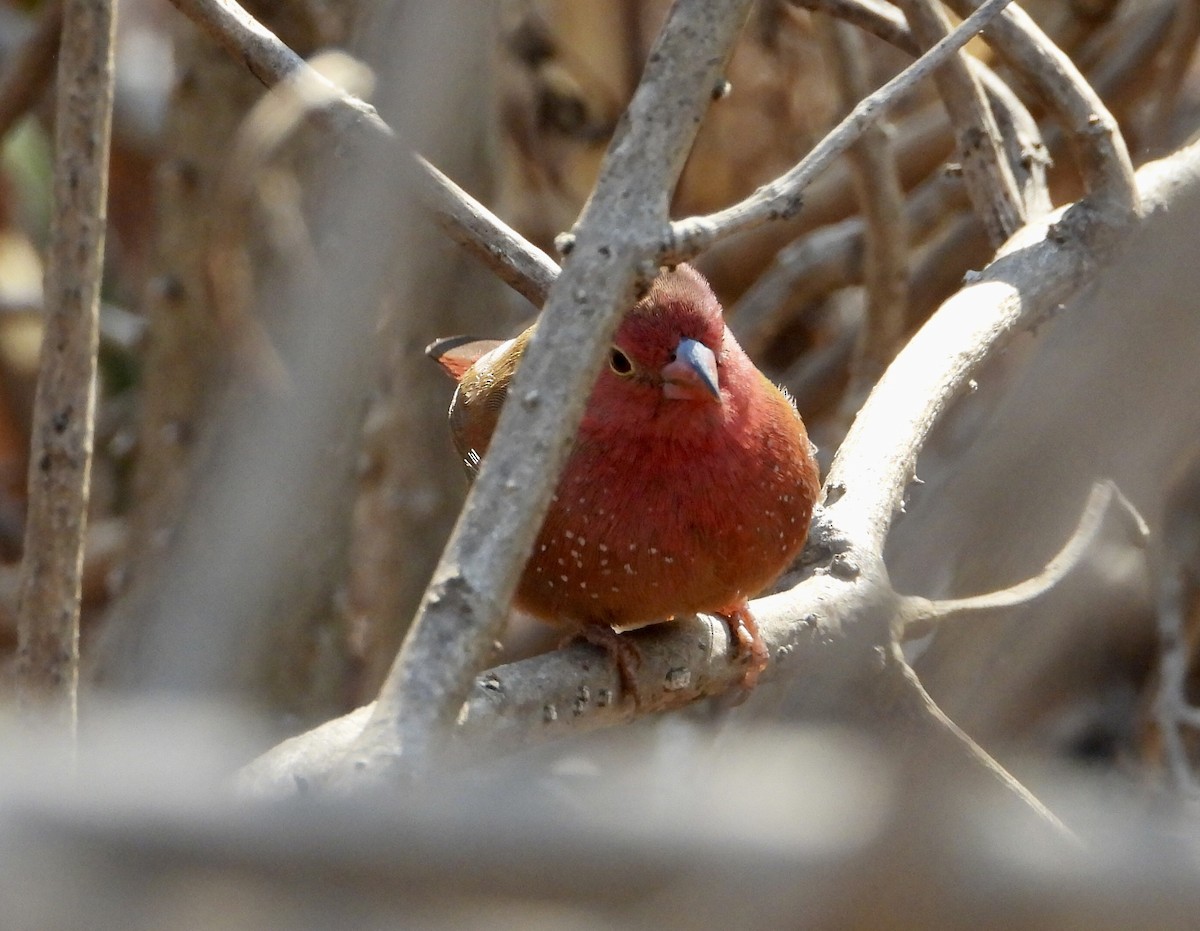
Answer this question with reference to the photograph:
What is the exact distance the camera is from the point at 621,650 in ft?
7.63

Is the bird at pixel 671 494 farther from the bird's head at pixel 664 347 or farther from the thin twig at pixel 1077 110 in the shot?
the thin twig at pixel 1077 110

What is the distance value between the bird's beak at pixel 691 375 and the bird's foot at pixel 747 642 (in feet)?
1.17

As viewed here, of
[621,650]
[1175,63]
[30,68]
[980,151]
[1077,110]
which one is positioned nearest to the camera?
[621,650]

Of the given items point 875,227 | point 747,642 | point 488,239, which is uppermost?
point 875,227

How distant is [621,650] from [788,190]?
828 millimetres

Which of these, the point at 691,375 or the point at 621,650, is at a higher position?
the point at 691,375

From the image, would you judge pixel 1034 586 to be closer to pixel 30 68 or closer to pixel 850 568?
pixel 850 568

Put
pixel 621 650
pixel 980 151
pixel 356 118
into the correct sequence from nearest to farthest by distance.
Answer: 1. pixel 356 118
2. pixel 621 650
3. pixel 980 151

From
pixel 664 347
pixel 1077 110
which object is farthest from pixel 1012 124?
pixel 664 347

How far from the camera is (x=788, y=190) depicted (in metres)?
1.80

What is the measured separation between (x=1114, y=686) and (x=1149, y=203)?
2042 millimetres

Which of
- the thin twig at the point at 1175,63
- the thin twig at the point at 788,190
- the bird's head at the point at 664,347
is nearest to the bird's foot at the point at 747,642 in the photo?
the bird's head at the point at 664,347

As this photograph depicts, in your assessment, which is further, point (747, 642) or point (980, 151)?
point (980, 151)

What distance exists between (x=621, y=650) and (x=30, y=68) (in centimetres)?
276
